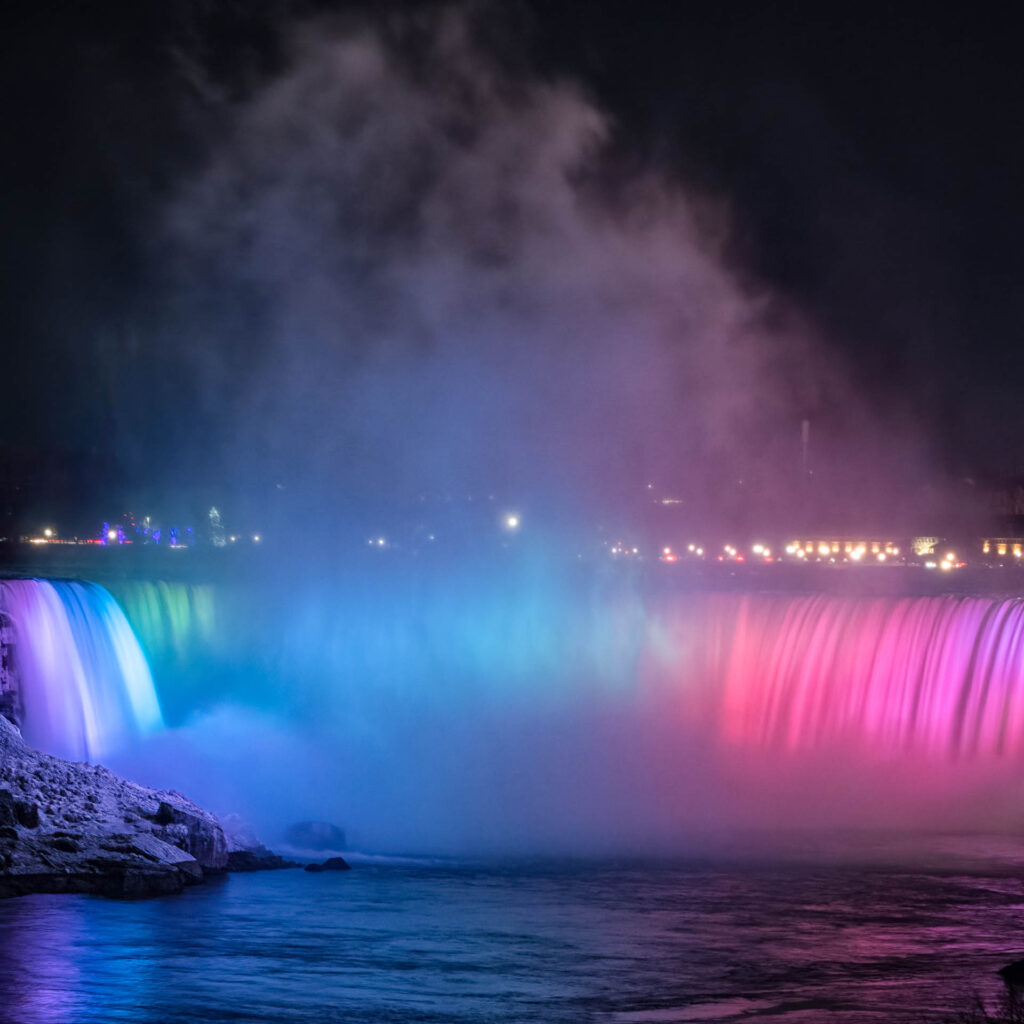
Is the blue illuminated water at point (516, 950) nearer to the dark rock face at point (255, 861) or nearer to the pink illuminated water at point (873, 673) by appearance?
the dark rock face at point (255, 861)

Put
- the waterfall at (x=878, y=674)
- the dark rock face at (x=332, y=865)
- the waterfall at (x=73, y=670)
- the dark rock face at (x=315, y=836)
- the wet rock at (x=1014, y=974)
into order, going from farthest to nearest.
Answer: the waterfall at (x=878, y=674)
the waterfall at (x=73, y=670)
the dark rock face at (x=315, y=836)
the dark rock face at (x=332, y=865)
the wet rock at (x=1014, y=974)

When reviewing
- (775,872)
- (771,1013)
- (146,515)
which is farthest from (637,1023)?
(146,515)

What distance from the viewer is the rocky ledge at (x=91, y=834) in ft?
55.1

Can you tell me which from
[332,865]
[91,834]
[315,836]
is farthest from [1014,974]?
[315,836]

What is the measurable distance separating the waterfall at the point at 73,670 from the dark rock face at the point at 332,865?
5833mm

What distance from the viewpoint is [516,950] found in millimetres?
15141

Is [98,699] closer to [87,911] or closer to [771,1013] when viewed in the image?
[87,911]

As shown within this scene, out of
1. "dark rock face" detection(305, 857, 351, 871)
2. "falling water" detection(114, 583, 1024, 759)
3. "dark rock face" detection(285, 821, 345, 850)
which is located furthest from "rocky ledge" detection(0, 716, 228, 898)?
"falling water" detection(114, 583, 1024, 759)

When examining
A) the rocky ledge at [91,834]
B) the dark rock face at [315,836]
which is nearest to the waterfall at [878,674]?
the dark rock face at [315,836]

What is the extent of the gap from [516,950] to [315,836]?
8.12m

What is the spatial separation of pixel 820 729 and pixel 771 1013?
19000mm

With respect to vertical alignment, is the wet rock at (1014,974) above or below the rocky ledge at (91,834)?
below

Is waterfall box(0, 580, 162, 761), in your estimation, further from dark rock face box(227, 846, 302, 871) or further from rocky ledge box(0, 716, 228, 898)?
dark rock face box(227, 846, 302, 871)

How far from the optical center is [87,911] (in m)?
15.9
